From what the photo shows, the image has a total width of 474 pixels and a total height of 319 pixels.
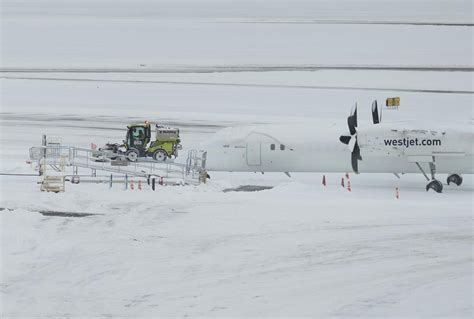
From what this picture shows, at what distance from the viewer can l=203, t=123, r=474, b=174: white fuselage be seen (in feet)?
127

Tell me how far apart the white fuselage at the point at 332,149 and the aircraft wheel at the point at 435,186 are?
1081 mm

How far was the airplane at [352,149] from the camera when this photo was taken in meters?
38.7

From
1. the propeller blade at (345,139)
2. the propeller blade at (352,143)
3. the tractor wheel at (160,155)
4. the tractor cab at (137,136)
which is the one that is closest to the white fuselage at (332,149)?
the propeller blade at (352,143)

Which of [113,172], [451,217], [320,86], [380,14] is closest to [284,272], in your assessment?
[451,217]

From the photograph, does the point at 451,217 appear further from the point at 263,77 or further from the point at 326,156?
the point at 263,77

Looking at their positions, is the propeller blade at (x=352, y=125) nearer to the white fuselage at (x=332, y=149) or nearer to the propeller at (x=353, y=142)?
the propeller at (x=353, y=142)

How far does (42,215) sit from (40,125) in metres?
29.3

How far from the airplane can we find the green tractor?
1930 mm

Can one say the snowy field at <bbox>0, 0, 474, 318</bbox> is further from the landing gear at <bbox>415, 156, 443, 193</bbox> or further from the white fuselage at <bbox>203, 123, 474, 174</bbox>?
the white fuselage at <bbox>203, 123, 474, 174</bbox>

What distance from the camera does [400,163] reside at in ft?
131

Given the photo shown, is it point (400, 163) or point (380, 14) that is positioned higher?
point (380, 14)

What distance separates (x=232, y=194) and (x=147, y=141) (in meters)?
8.48

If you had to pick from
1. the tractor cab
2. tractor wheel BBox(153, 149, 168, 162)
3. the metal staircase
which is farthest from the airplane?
the tractor cab

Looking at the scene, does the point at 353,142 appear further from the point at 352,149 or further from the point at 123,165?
the point at 123,165
